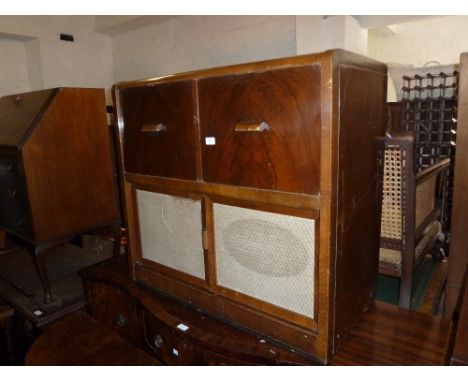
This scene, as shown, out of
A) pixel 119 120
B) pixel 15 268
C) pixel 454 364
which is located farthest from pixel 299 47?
pixel 15 268

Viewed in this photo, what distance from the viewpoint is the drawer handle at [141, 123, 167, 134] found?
4.48 feet

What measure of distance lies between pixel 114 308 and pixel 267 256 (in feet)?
3.47

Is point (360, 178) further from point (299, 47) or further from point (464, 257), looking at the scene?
point (299, 47)

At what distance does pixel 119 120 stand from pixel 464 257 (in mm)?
1644

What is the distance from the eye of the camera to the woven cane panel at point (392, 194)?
152 cm

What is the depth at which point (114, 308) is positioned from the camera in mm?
1831

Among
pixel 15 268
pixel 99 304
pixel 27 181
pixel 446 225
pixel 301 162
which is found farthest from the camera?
pixel 15 268

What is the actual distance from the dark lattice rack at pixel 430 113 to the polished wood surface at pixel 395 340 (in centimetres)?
454

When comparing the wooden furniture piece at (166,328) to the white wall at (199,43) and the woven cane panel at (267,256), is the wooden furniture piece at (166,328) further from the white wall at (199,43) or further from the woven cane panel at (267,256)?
the white wall at (199,43)

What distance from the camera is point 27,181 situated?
2092mm

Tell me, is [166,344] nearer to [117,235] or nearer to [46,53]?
[117,235]

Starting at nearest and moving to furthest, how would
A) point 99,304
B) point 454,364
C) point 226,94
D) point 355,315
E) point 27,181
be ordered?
point 454,364, point 226,94, point 355,315, point 99,304, point 27,181

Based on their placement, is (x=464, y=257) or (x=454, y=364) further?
(x=464, y=257)

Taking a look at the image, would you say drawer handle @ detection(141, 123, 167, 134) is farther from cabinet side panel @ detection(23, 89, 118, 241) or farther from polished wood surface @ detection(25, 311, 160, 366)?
cabinet side panel @ detection(23, 89, 118, 241)
